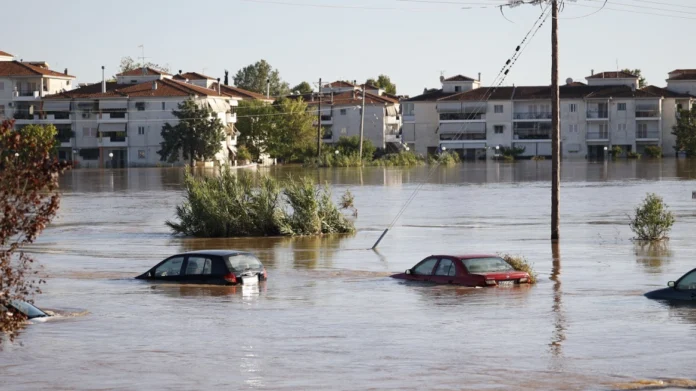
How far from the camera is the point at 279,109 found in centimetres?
15825

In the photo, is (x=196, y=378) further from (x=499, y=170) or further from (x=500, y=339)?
(x=499, y=170)

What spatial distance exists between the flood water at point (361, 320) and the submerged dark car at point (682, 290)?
1.49 ft

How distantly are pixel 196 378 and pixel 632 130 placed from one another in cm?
15167

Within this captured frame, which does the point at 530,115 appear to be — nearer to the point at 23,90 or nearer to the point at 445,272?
the point at 23,90

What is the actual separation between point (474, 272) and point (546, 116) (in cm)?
13700

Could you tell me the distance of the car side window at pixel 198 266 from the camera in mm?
32719

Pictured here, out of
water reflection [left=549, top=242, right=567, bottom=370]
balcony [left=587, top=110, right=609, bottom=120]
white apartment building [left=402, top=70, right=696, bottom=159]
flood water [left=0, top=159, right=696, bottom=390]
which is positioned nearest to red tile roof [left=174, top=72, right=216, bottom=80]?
white apartment building [left=402, top=70, right=696, bottom=159]

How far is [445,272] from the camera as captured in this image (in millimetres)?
32594

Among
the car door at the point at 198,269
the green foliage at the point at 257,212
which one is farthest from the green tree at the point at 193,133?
the car door at the point at 198,269

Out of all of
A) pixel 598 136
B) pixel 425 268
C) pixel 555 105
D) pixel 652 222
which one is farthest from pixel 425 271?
pixel 598 136

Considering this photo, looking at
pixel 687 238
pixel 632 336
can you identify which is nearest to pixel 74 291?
pixel 632 336

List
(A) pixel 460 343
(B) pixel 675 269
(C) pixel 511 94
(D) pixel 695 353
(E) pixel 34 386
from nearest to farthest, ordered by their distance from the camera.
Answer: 1. (E) pixel 34 386
2. (D) pixel 695 353
3. (A) pixel 460 343
4. (B) pixel 675 269
5. (C) pixel 511 94

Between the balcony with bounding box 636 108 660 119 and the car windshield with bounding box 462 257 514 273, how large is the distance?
136 m

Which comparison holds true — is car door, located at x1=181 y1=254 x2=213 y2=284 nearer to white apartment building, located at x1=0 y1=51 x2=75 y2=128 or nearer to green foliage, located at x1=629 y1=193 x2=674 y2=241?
green foliage, located at x1=629 y1=193 x2=674 y2=241
